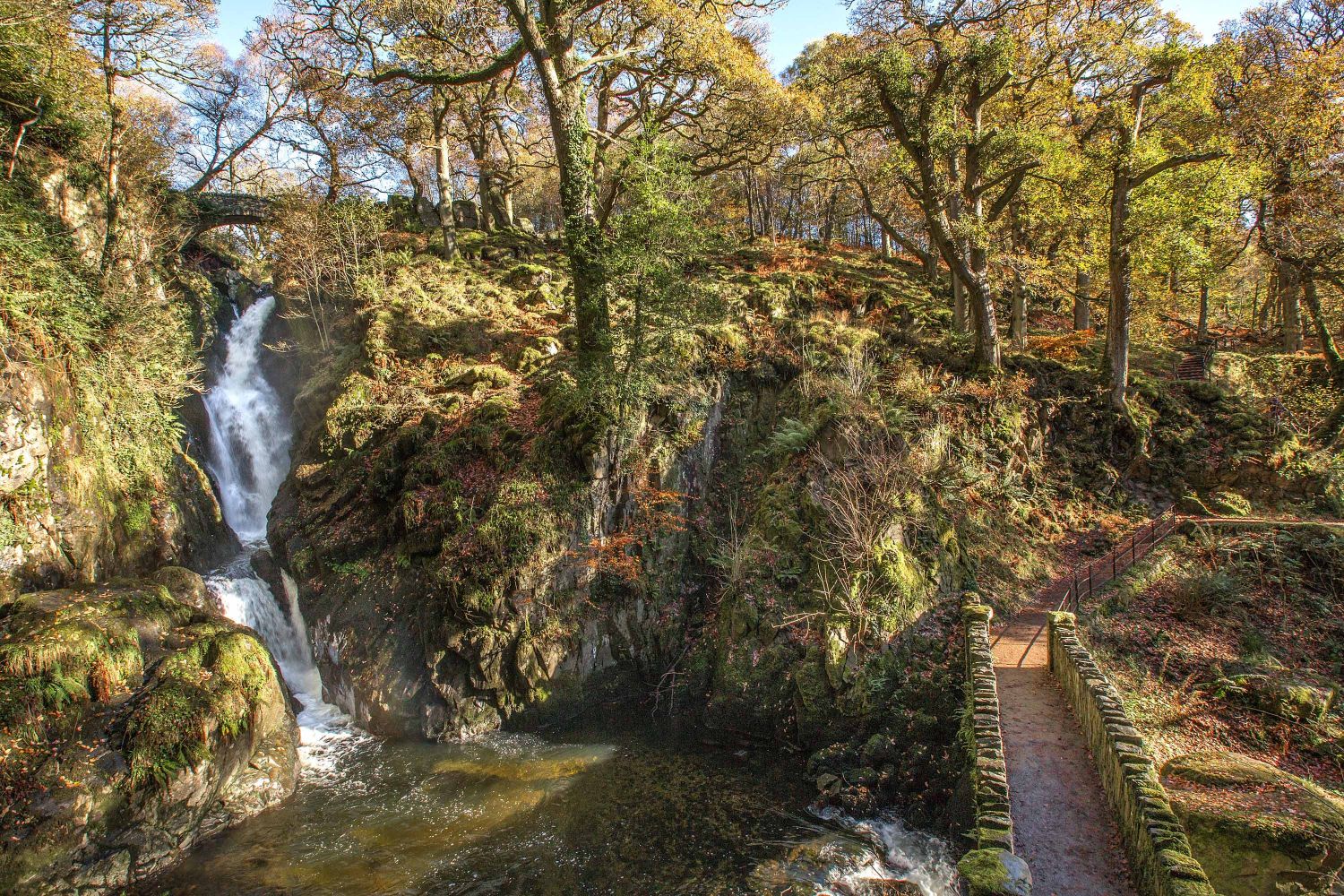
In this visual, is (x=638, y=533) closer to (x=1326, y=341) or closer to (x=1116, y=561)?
(x=1116, y=561)

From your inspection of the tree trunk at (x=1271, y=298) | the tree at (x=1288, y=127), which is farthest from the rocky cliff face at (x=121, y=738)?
the tree trunk at (x=1271, y=298)

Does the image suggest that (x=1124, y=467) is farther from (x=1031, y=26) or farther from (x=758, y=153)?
(x=758, y=153)

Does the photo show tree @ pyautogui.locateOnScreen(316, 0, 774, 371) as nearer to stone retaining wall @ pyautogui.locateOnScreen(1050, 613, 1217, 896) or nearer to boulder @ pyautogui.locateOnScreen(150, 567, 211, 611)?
boulder @ pyautogui.locateOnScreen(150, 567, 211, 611)

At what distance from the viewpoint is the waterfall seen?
1209 cm

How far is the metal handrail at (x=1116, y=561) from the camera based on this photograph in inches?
459

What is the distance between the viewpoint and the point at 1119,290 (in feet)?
50.2

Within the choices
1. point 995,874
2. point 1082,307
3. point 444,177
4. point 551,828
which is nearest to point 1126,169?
point 1082,307

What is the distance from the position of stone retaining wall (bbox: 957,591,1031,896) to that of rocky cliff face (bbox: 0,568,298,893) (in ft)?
33.5

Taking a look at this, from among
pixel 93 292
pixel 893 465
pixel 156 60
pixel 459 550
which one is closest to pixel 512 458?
pixel 459 550

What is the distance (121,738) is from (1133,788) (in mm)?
12780

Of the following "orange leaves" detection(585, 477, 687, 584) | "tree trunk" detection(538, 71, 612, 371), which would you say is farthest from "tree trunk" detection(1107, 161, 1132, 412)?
"tree trunk" detection(538, 71, 612, 371)

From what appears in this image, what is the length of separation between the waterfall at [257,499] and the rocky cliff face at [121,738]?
1.58m

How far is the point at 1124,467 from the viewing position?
1545 centimetres

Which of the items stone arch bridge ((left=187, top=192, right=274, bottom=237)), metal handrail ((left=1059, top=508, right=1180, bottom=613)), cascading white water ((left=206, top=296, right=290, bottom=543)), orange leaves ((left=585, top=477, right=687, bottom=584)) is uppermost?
stone arch bridge ((left=187, top=192, right=274, bottom=237))
